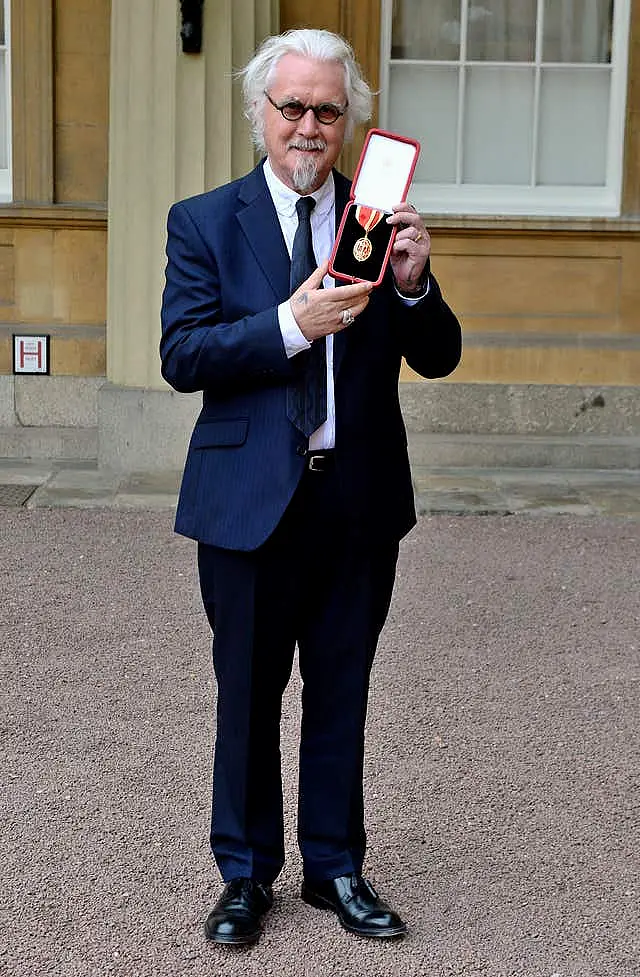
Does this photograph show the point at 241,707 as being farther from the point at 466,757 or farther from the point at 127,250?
the point at 127,250

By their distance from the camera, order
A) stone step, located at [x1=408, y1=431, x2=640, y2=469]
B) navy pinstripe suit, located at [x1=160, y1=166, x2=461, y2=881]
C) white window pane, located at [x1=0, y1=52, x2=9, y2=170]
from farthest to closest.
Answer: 1. white window pane, located at [x1=0, y1=52, x2=9, y2=170]
2. stone step, located at [x1=408, y1=431, x2=640, y2=469]
3. navy pinstripe suit, located at [x1=160, y1=166, x2=461, y2=881]

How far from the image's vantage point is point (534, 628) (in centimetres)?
574

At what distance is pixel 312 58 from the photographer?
304 centimetres

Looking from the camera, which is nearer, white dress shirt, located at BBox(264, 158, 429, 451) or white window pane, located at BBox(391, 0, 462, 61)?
white dress shirt, located at BBox(264, 158, 429, 451)

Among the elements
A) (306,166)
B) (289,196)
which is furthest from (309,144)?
(289,196)

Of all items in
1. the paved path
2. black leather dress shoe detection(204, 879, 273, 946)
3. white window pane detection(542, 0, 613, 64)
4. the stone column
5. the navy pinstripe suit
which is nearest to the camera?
the navy pinstripe suit

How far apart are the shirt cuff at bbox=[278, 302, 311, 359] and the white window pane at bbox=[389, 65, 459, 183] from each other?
19.4ft

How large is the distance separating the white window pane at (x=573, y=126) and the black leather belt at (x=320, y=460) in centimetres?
598

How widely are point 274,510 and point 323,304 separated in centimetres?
47

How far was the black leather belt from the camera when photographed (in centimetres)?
321

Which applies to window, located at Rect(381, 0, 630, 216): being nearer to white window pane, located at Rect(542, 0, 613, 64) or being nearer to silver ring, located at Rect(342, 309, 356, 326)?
white window pane, located at Rect(542, 0, 613, 64)

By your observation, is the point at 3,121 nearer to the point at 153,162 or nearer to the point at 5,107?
the point at 5,107

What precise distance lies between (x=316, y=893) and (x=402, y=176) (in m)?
1.64

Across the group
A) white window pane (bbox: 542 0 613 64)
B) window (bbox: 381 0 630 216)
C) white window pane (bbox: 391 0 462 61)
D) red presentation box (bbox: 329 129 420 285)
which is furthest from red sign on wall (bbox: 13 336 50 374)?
red presentation box (bbox: 329 129 420 285)
